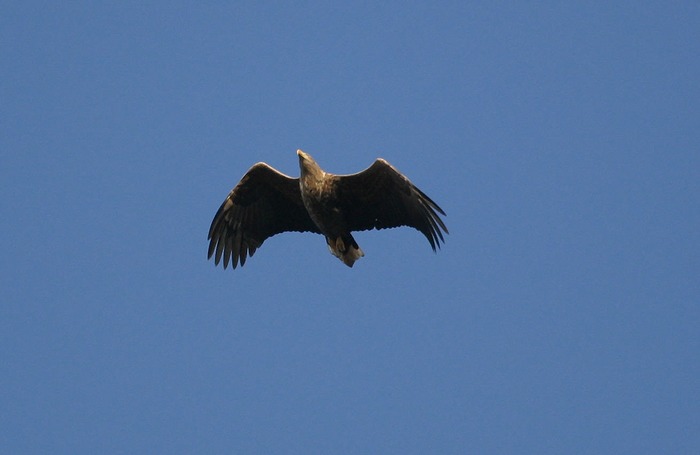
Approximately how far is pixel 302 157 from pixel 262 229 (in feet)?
6.11

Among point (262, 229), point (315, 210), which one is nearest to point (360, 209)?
point (315, 210)

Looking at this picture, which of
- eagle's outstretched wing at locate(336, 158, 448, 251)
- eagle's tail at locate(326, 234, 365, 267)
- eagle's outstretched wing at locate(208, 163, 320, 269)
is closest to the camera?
eagle's outstretched wing at locate(336, 158, 448, 251)

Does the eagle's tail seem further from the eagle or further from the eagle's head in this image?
the eagle's head

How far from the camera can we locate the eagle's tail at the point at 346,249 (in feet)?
56.0

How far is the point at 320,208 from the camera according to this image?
16.7m

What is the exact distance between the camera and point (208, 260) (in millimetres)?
18031

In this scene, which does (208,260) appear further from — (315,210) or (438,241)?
(438,241)

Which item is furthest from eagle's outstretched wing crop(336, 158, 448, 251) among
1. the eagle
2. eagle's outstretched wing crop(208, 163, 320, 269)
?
eagle's outstretched wing crop(208, 163, 320, 269)

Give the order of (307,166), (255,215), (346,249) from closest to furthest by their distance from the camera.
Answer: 1. (307,166)
2. (346,249)
3. (255,215)

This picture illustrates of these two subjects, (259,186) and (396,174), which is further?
(259,186)

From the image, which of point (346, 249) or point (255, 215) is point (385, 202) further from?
point (255, 215)

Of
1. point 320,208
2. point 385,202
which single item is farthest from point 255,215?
point 385,202

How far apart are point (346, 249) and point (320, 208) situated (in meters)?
0.78

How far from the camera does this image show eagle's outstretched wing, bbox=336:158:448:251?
16.2 metres
